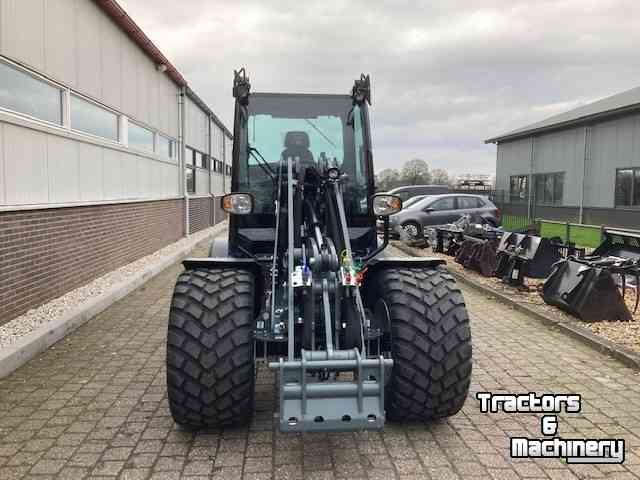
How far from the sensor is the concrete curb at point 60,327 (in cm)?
504

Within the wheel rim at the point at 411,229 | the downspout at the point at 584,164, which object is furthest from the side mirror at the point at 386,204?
the downspout at the point at 584,164

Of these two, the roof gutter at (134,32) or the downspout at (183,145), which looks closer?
the roof gutter at (134,32)

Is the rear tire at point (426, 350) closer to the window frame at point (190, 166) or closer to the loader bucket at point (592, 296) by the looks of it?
the loader bucket at point (592, 296)

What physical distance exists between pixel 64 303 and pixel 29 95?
266cm

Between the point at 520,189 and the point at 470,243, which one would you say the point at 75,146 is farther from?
the point at 520,189

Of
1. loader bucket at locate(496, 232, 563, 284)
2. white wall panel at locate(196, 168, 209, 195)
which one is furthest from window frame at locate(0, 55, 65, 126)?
white wall panel at locate(196, 168, 209, 195)

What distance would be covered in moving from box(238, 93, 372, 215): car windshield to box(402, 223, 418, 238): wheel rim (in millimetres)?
11757

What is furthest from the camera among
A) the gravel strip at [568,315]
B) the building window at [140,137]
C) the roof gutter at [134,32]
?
the building window at [140,137]

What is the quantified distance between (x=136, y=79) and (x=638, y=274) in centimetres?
1003

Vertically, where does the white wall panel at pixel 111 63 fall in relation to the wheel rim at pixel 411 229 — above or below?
above

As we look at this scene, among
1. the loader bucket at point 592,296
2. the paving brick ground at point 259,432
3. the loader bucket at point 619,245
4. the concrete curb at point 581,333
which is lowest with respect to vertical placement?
the paving brick ground at point 259,432

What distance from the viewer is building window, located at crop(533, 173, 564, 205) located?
79.2ft

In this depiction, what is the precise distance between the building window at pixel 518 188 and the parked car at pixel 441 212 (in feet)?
36.0

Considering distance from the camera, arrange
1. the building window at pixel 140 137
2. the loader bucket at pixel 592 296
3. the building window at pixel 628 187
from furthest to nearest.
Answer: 1. the building window at pixel 628 187
2. the building window at pixel 140 137
3. the loader bucket at pixel 592 296
